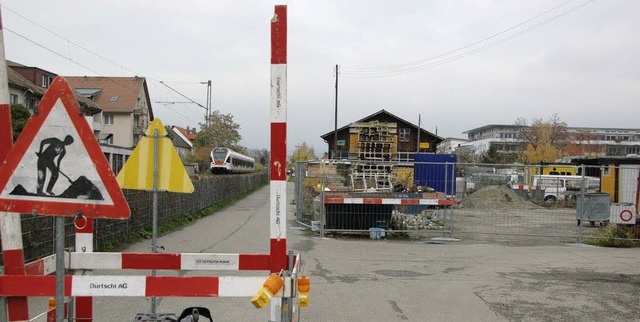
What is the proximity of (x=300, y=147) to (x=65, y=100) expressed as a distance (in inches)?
3267

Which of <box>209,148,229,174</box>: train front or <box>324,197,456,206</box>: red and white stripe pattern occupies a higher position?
<box>209,148,229,174</box>: train front

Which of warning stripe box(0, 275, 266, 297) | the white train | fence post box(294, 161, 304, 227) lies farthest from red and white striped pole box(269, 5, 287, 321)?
the white train

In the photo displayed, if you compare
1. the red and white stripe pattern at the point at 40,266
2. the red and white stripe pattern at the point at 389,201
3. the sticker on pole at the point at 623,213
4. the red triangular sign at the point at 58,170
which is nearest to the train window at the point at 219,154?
the red and white stripe pattern at the point at 389,201

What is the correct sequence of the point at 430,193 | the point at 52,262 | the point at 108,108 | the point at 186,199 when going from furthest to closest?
the point at 108,108
the point at 186,199
the point at 430,193
the point at 52,262

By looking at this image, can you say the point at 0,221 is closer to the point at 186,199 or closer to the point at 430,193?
the point at 430,193

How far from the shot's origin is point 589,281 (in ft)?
28.1

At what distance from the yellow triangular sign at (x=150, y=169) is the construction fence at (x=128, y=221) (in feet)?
8.48

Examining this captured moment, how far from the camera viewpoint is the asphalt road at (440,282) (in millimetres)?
6383

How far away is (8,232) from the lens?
308 cm

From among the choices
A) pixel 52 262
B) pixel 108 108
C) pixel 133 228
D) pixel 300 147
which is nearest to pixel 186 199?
pixel 133 228

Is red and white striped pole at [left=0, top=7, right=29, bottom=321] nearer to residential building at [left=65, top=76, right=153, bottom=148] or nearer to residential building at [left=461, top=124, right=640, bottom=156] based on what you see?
residential building at [left=65, top=76, right=153, bottom=148]

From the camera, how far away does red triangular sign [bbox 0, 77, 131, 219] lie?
106 inches

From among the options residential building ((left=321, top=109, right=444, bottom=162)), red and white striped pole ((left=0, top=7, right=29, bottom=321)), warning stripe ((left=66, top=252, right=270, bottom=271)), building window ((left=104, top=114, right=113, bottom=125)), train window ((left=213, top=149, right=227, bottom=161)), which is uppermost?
building window ((left=104, top=114, right=113, bottom=125))

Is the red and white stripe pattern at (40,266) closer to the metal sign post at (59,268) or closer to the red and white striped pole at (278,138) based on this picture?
the metal sign post at (59,268)
